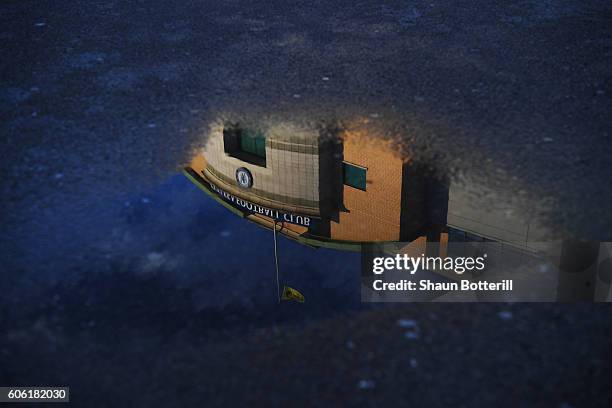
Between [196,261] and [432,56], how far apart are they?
4.67 meters

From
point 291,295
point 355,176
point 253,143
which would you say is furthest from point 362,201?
point 291,295

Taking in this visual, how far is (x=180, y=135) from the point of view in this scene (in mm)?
6461

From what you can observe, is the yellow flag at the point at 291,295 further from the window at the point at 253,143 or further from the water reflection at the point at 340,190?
the window at the point at 253,143

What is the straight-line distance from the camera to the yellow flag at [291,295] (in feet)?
14.6

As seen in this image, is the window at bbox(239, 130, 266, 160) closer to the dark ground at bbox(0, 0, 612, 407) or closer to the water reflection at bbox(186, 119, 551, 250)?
the water reflection at bbox(186, 119, 551, 250)

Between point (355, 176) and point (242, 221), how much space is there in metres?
1.15

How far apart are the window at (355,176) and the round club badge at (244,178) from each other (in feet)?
3.06

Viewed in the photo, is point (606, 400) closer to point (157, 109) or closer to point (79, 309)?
point (79, 309)

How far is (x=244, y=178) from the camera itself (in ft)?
20.1

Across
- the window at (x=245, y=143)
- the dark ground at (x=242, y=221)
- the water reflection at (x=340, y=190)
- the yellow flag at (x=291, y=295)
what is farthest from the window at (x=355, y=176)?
the yellow flag at (x=291, y=295)

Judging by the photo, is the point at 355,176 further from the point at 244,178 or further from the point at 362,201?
the point at 244,178

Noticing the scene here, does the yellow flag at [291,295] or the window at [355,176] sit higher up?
the window at [355,176]

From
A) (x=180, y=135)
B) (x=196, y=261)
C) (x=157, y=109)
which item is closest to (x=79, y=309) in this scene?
(x=196, y=261)

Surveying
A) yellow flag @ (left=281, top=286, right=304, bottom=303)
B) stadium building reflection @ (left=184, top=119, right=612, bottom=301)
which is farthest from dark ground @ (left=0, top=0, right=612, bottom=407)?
stadium building reflection @ (left=184, top=119, right=612, bottom=301)
